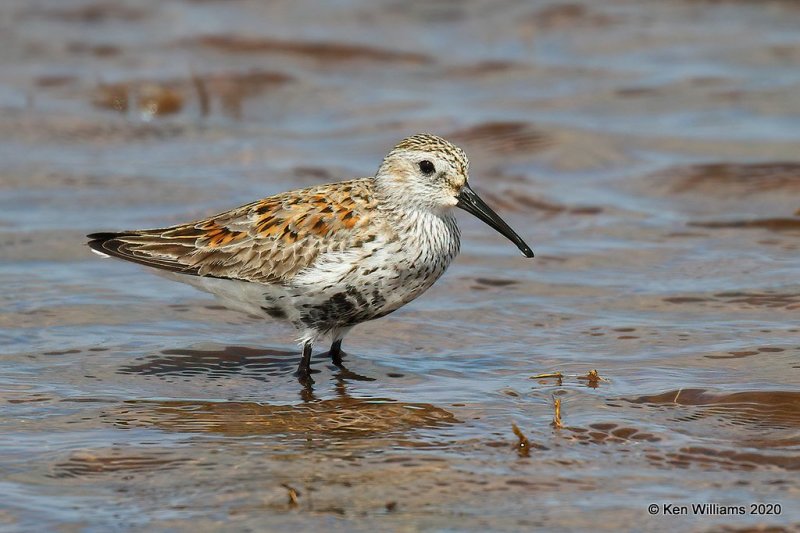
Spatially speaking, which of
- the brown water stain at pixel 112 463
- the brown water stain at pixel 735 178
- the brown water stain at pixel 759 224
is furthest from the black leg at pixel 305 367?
the brown water stain at pixel 735 178

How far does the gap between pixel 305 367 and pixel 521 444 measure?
203 cm

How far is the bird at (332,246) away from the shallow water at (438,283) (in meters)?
0.52

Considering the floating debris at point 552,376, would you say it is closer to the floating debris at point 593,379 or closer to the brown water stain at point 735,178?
the floating debris at point 593,379

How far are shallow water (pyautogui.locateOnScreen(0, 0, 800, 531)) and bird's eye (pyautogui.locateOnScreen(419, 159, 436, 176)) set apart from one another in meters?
1.26

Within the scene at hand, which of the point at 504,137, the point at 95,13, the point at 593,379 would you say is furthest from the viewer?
the point at 95,13

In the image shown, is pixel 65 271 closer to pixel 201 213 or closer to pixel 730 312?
pixel 201 213

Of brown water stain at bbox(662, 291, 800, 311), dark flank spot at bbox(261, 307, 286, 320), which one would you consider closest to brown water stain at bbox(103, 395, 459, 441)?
dark flank spot at bbox(261, 307, 286, 320)

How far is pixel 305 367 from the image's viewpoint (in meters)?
8.64

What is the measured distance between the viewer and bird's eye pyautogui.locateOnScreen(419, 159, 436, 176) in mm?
8594

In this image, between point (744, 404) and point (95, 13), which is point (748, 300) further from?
point (95, 13)

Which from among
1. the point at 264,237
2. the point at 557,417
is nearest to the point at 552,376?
the point at 557,417

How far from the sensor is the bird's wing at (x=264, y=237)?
8.38 meters

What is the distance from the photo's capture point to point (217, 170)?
13414 mm

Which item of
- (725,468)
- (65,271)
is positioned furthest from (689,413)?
(65,271)
